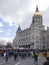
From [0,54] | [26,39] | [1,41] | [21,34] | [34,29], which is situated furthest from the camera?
[1,41]

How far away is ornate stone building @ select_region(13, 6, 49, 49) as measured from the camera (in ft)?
404

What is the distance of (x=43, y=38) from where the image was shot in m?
129

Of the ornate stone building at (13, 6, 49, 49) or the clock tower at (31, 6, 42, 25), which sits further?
the clock tower at (31, 6, 42, 25)

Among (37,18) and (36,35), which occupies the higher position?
(37,18)

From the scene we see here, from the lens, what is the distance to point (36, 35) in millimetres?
122688

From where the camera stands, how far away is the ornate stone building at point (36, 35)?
404 feet

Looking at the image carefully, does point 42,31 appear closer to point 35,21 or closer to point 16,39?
point 35,21

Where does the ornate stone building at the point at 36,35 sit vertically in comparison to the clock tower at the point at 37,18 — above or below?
below

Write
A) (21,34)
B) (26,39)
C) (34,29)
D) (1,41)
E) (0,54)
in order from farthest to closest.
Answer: (1,41) → (21,34) → (26,39) → (34,29) → (0,54)

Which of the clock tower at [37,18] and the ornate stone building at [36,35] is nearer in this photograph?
the ornate stone building at [36,35]

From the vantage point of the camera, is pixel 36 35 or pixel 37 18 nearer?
pixel 36 35

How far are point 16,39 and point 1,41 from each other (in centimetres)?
3059

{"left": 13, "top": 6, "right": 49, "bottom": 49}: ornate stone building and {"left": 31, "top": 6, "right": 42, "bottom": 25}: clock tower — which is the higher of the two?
{"left": 31, "top": 6, "right": 42, "bottom": 25}: clock tower

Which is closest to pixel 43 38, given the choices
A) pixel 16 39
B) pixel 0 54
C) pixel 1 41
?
pixel 16 39
